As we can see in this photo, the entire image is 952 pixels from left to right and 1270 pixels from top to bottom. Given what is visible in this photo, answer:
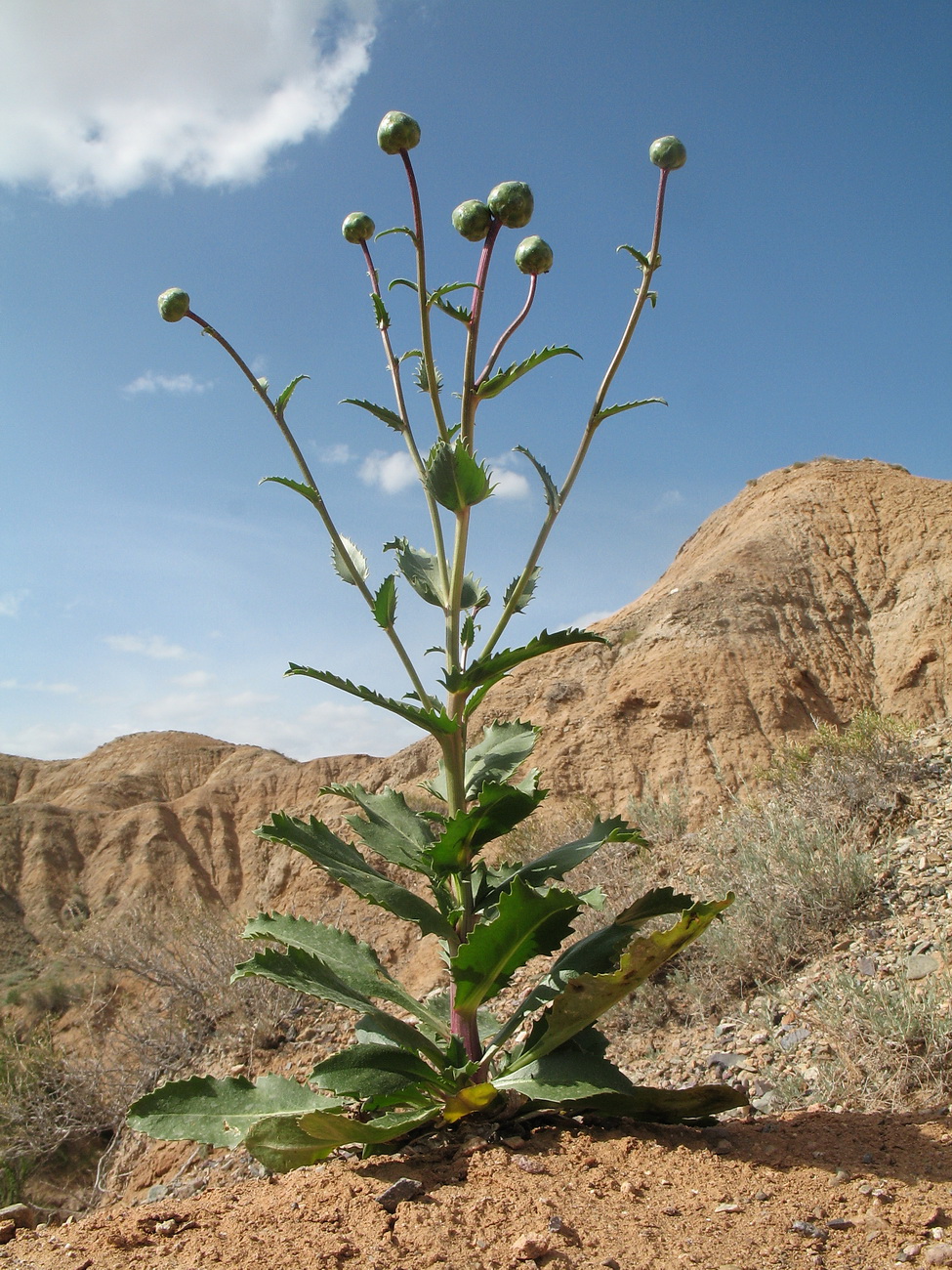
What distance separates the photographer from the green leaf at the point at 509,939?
98.2 inches

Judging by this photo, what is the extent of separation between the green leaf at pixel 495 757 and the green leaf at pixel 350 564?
0.77m

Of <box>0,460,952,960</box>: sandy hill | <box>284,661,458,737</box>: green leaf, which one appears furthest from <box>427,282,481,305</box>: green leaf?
<box>0,460,952,960</box>: sandy hill

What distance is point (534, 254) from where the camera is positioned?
119 inches

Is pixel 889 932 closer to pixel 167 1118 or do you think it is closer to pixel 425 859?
pixel 425 859

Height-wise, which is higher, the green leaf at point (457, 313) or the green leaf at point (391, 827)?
the green leaf at point (457, 313)

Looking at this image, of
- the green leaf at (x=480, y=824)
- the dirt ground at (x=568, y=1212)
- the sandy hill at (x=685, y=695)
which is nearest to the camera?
the dirt ground at (x=568, y=1212)

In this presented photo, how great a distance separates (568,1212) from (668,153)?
329cm

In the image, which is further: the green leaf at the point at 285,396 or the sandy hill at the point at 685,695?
the sandy hill at the point at 685,695

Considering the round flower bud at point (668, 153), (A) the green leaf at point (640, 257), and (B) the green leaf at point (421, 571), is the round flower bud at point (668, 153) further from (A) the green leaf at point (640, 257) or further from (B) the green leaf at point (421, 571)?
(B) the green leaf at point (421, 571)

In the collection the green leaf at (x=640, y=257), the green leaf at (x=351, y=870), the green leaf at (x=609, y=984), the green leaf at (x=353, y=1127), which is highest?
the green leaf at (x=640, y=257)

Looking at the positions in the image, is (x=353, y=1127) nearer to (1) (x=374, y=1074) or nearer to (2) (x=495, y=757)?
(1) (x=374, y=1074)

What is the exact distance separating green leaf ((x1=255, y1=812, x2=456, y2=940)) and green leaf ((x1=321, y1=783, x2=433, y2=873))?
9 centimetres

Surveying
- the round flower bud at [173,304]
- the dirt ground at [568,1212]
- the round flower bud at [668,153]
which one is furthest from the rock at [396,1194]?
the round flower bud at [668,153]

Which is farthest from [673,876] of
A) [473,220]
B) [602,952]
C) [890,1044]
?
[473,220]
